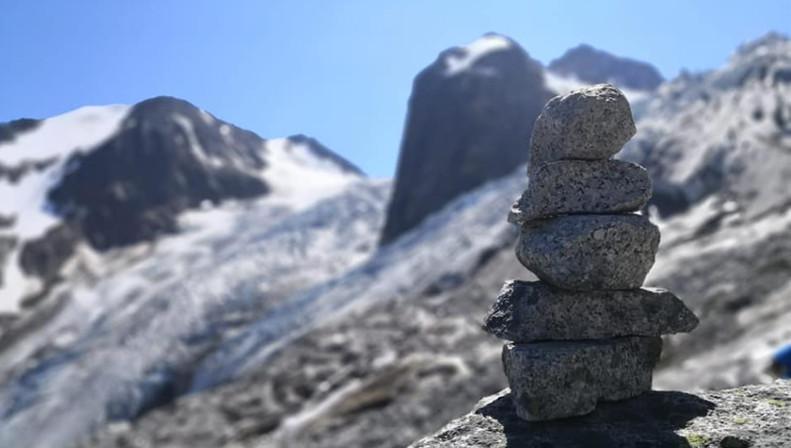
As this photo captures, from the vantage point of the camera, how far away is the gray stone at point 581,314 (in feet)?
27.2

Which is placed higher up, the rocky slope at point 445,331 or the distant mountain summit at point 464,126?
the distant mountain summit at point 464,126

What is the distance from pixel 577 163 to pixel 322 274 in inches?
2942

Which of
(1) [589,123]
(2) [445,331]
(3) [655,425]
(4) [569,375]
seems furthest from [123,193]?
(3) [655,425]

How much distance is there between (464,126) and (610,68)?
79.8 meters

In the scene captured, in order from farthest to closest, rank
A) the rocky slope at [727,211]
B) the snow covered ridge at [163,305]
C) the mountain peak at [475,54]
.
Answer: the mountain peak at [475,54] → the snow covered ridge at [163,305] → the rocky slope at [727,211]

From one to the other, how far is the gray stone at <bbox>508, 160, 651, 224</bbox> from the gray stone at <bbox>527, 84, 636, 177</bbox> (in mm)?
137

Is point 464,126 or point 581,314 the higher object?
point 464,126

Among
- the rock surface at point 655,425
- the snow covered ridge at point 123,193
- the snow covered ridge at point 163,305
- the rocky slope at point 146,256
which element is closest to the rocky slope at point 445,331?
the snow covered ridge at point 163,305

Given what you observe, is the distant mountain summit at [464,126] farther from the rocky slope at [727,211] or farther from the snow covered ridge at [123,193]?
the rocky slope at [727,211]

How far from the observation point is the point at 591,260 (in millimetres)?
8266

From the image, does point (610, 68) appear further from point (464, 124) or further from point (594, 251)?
point (594, 251)

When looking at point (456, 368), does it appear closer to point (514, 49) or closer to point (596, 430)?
point (596, 430)

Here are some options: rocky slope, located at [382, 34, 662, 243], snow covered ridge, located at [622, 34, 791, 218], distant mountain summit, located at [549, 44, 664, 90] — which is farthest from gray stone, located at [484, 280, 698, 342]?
distant mountain summit, located at [549, 44, 664, 90]

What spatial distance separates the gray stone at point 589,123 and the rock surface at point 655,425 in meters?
2.39
